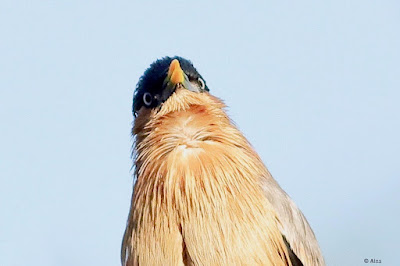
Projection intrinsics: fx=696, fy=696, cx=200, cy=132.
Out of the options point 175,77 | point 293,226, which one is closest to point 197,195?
point 293,226

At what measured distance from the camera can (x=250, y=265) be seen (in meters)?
4.27

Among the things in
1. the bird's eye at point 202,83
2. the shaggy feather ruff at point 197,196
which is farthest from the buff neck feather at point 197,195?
the bird's eye at point 202,83

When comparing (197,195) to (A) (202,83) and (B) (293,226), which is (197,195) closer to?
(B) (293,226)

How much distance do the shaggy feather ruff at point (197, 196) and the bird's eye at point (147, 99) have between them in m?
0.09

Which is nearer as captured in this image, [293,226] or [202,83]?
[293,226]

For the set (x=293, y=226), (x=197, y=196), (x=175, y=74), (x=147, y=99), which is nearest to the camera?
(x=197, y=196)

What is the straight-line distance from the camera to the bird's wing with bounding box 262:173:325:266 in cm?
466

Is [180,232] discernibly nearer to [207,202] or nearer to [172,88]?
[207,202]

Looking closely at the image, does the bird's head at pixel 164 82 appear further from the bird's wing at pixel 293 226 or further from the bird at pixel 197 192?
the bird's wing at pixel 293 226

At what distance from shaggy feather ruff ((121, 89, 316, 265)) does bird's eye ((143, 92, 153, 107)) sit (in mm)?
86

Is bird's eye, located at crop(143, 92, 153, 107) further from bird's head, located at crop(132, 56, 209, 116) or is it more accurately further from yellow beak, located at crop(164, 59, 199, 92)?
yellow beak, located at crop(164, 59, 199, 92)

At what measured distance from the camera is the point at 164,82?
4965mm

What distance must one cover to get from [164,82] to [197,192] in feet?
3.07

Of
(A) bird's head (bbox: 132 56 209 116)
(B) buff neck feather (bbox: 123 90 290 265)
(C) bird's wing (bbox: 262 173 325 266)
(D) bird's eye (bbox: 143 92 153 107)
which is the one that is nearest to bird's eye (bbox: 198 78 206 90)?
(A) bird's head (bbox: 132 56 209 116)
